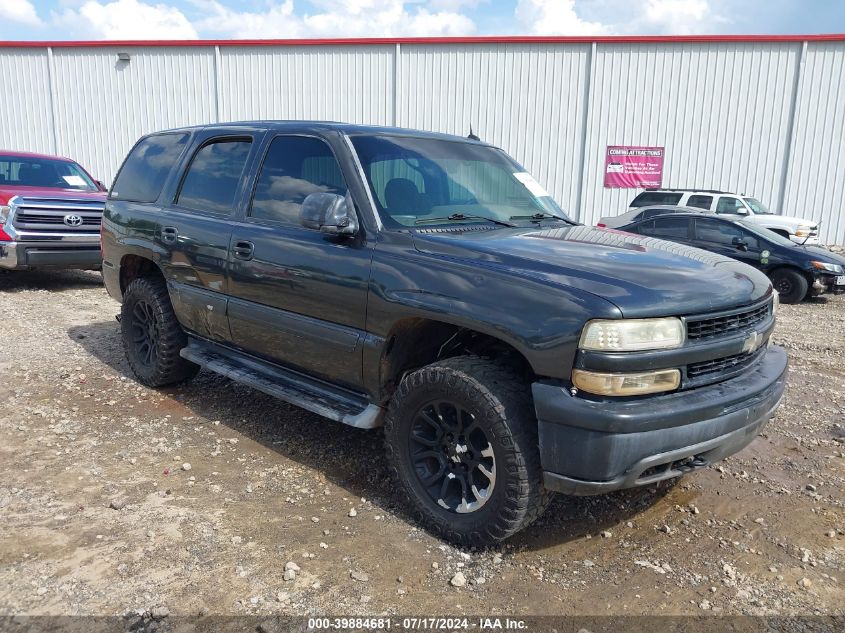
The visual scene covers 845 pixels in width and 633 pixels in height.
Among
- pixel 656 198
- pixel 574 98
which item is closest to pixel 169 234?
pixel 656 198

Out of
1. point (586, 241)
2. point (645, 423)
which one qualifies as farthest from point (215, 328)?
point (645, 423)

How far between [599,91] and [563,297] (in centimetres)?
1769

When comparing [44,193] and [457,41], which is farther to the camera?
[457,41]

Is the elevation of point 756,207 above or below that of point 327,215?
below

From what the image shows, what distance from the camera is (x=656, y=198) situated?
1611cm

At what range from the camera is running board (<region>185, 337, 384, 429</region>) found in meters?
3.41

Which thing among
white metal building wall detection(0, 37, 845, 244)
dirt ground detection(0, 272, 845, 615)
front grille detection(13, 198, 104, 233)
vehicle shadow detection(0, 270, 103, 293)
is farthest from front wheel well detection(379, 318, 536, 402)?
white metal building wall detection(0, 37, 845, 244)

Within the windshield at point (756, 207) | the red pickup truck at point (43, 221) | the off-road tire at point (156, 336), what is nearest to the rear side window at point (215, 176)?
the off-road tire at point (156, 336)

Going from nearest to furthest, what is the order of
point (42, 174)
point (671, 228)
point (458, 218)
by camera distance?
1. point (458, 218)
2. point (42, 174)
3. point (671, 228)

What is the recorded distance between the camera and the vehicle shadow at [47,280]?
960 cm

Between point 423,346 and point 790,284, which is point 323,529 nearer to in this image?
point 423,346

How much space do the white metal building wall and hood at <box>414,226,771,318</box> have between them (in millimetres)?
16318

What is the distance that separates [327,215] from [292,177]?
767 mm

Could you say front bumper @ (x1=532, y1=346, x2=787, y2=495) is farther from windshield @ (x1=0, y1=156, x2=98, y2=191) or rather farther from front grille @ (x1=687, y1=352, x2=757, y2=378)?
windshield @ (x1=0, y1=156, x2=98, y2=191)
